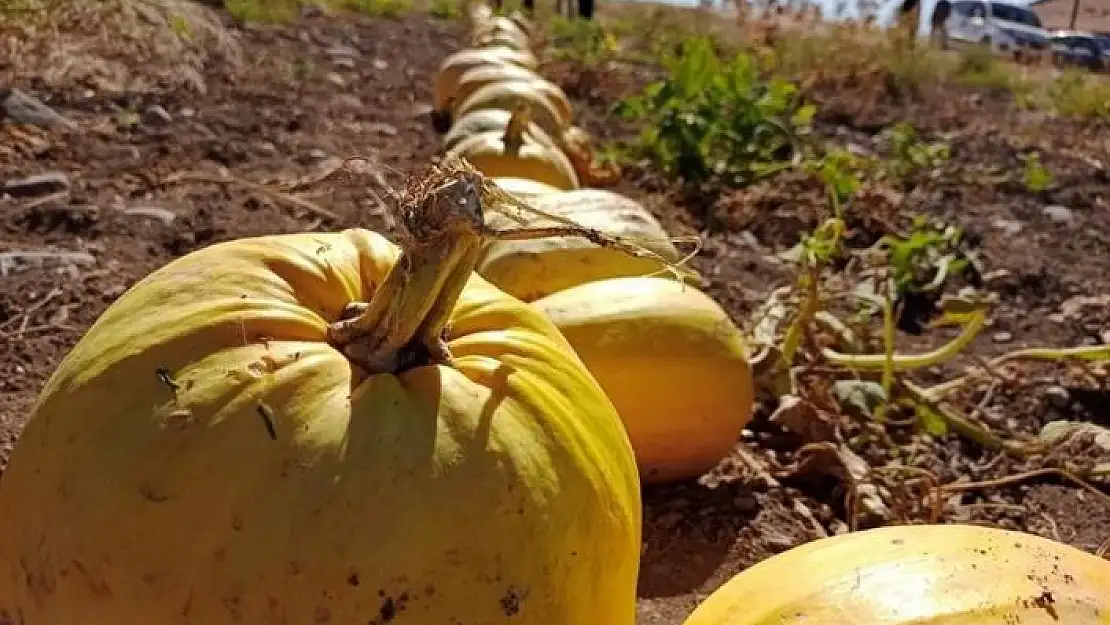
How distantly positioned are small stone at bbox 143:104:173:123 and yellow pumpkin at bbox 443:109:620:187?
156 centimetres

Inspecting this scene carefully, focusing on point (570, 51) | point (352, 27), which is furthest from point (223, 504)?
point (352, 27)

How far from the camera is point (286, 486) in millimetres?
1594

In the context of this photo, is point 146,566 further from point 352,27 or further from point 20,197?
point 352,27

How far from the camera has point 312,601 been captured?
61.6 inches

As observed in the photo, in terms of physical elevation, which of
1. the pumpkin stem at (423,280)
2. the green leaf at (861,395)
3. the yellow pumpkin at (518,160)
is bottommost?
the green leaf at (861,395)

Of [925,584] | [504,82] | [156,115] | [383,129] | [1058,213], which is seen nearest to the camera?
[925,584]

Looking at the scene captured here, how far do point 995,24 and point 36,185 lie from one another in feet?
122

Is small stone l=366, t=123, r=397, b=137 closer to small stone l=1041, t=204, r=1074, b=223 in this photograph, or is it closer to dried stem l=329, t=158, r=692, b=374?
small stone l=1041, t=204, r=1074, b=223

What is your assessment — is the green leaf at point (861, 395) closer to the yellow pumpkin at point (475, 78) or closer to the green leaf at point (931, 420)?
the green leaf at point (931, 420)

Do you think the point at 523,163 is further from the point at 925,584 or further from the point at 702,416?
the point at 925,584

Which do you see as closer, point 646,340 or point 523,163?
point 646,340

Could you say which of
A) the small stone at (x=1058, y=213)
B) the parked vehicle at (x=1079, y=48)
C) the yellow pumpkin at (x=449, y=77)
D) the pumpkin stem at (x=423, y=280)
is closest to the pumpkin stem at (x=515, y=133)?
the yellow pumpkin at (x=449, y=77)

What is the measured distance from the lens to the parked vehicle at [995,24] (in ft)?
114

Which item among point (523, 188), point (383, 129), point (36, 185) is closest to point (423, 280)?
point (523, 188)
